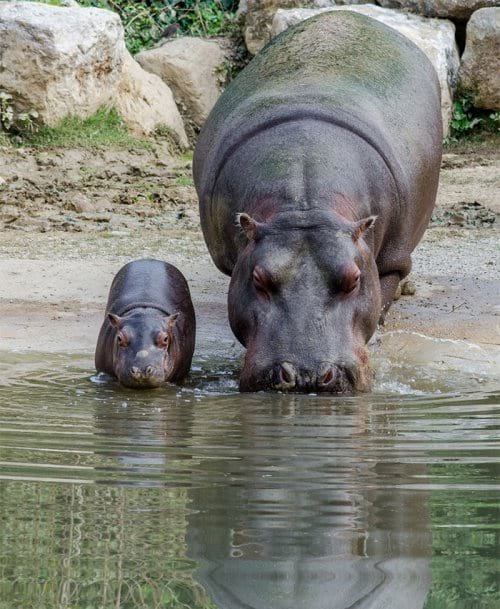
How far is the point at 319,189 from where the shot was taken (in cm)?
577

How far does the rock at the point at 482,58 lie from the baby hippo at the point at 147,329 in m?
6.71

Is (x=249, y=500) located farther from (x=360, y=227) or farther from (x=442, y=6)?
(x=442, y=6)

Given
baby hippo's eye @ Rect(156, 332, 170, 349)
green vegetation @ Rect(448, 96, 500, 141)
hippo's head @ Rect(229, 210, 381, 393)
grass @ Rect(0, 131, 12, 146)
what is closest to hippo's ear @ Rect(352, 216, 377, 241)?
hippo's head @ Rect(229, 210, 381, 393)

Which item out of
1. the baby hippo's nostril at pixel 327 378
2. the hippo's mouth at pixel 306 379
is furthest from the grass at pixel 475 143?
the baby hippo's nostril at pixel 327 378

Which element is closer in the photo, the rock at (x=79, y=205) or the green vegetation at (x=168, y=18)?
the rock at (x=79, y=205)

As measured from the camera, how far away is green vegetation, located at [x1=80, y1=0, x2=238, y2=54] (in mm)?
14289

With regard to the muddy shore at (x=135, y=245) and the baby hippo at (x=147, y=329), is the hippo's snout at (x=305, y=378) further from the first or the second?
the muddy shore at (x=135, y=245)

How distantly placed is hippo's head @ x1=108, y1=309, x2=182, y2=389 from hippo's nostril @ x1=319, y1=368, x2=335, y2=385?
1013mm

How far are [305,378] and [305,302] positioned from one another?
331mm

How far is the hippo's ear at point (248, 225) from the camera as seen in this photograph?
554 cm

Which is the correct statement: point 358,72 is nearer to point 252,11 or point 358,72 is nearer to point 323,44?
point 323,44

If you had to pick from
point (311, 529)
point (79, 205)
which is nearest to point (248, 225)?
point (311, 529)

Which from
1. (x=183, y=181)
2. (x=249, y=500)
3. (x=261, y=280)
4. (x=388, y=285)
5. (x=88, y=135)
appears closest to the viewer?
(x=249, y=500)

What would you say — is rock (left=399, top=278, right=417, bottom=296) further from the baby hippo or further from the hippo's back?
the baby hippo
